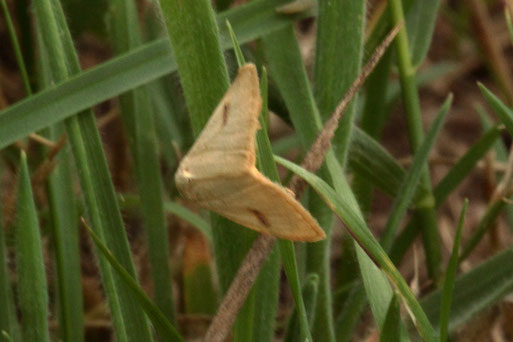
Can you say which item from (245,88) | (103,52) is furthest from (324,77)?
(103,52)

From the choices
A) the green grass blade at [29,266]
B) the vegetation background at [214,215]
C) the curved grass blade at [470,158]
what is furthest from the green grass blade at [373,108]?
the green grass blade at [29,266]

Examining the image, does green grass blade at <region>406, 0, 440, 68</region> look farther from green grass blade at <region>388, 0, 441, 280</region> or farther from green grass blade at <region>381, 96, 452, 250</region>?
green grass blade at <region>381, 96, 452, 250</region>

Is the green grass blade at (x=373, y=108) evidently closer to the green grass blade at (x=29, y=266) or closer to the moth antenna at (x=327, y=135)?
the moth antenna at (x=327, y=135)

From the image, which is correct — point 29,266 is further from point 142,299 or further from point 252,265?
point 252,265

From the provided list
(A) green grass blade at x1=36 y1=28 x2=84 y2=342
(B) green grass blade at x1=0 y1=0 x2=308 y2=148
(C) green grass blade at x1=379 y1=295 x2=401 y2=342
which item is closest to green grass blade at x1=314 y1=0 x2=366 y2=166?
(B) green grass blade at x1=0 y1=0 x2=308 y2=148

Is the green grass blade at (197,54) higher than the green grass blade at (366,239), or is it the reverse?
the green grass blade at (197,54)

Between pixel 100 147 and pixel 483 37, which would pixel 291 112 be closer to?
pixel 100 147
